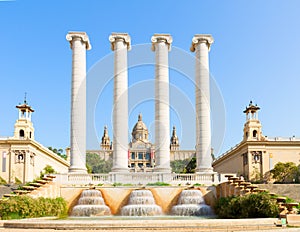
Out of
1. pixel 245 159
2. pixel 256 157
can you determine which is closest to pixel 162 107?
pixel 256 157

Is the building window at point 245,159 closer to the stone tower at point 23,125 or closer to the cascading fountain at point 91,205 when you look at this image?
the stone tower at point 23,125

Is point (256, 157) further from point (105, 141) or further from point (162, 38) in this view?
point (105, 141)

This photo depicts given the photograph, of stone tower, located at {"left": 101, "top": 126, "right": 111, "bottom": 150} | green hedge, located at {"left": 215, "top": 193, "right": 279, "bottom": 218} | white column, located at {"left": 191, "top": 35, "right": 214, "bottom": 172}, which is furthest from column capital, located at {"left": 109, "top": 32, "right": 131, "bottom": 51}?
stone tower, located at {"left": 101, "top": 126, "right": 111, "bottom": 150}

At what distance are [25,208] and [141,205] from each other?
30.9 ft

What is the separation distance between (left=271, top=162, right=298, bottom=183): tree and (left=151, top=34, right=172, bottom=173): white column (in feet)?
108

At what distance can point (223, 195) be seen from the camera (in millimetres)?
36125

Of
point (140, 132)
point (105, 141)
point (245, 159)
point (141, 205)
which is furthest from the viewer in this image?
point (105, 141)

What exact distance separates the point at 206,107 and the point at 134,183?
10813 millimetres

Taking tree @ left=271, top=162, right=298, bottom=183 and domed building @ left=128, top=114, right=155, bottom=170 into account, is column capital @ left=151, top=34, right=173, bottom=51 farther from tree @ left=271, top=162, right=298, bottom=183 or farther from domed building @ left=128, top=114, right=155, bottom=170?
domed building @ left=128, top=114, right=155, bottom=170

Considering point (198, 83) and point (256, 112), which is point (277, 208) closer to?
point (198, 83)

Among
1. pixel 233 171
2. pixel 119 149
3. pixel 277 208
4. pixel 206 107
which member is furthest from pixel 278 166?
pixel 277 208

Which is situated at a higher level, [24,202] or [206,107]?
[206,107]

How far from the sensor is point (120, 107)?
44000 millimetres

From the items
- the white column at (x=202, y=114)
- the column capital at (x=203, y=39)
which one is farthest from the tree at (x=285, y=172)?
the column capital at (x=203, y=39)
